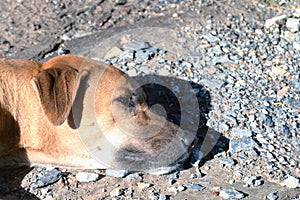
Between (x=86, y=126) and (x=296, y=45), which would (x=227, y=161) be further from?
(x=296, y=45)

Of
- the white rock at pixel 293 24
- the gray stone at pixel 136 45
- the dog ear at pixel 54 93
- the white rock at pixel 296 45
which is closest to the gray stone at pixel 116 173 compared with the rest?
the dog ear at pixel 54 93

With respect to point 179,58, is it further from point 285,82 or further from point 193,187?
point 193,187

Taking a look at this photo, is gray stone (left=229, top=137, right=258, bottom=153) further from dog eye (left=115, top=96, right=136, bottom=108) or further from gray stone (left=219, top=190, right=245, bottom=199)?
dog eye (left=115, top=96, right=136, bottom=108)

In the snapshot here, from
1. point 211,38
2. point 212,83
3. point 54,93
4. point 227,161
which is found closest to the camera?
point 54,93

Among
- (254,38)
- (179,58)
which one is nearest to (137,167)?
(179,58)

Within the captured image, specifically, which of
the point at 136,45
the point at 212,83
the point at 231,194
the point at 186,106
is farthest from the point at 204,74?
the point at 231,194

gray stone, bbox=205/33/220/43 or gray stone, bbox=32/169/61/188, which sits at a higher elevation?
gray stone, bbox=205/33/220/43

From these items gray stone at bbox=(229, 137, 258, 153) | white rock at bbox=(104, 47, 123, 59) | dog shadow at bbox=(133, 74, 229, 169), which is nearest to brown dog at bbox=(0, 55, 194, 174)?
dog shadow at bbox=(133, 74, 229, 169)
